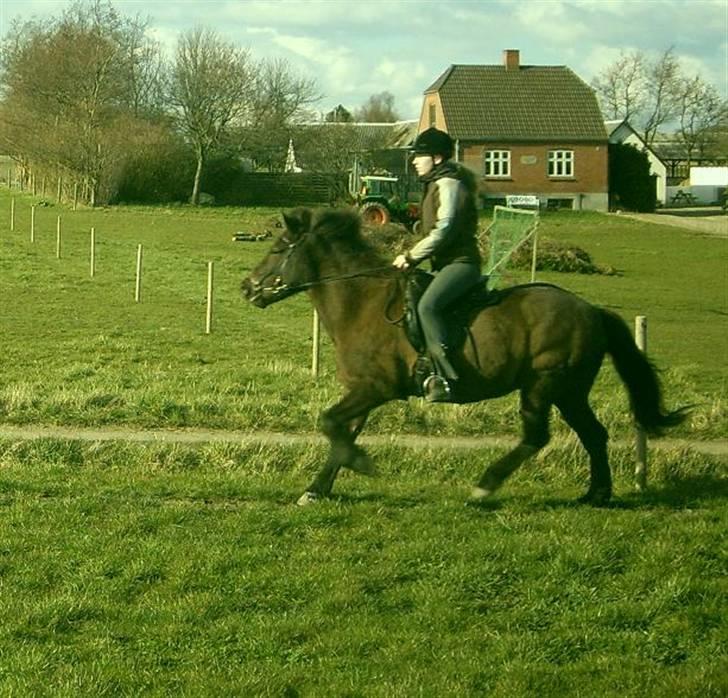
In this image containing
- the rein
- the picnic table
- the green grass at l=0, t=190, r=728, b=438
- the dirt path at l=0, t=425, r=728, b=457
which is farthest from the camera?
the picnic table

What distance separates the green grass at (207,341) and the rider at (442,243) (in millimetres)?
3376

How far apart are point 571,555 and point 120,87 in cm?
6679

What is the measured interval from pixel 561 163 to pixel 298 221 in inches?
2624

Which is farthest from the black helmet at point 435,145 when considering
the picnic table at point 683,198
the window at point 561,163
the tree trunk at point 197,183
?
A: the picnic table at point 683,198

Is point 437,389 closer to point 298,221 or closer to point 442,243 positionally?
point 442,243

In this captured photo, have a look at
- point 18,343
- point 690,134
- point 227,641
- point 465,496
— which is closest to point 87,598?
point 227,641

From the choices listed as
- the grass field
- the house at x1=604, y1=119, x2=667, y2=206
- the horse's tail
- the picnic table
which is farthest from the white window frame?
the horse's tail

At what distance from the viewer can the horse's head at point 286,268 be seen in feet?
34.1

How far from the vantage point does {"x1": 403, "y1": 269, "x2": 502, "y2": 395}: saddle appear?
9836 millimetres

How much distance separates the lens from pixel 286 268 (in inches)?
411

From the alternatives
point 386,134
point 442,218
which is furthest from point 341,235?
point 386,134

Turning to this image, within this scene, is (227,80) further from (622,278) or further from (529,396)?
(529,396)

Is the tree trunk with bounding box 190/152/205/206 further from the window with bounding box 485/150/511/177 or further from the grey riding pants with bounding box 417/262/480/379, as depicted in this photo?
the grey riding pants with bounding box 417/262/480/379

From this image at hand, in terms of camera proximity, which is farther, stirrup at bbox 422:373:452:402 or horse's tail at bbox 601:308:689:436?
horse's tail at bbox 601:308:689:436
